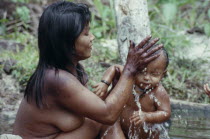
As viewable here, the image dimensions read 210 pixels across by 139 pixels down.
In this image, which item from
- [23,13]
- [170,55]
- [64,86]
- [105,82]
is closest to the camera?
[64,86]

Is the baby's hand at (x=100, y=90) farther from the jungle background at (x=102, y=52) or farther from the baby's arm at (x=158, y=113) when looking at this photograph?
the jungle background at (x=102, y=52)

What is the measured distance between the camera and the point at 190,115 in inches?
193

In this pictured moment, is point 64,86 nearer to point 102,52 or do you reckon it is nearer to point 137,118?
point 137,118

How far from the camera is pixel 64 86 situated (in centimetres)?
289

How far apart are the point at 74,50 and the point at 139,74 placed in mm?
663

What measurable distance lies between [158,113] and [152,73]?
0.37 m

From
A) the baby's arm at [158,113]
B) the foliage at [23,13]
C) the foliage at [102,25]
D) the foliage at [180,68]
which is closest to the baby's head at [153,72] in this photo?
the baby's arm at [158,113]

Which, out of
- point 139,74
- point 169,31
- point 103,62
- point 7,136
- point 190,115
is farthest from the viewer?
point 169,31

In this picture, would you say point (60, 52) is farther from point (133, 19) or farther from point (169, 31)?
point (169, 31)

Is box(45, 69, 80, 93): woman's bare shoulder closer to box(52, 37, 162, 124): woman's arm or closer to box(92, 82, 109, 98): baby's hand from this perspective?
box(52, 37, 162, 124): woman's arm

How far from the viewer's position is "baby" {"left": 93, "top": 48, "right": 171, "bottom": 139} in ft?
11.0

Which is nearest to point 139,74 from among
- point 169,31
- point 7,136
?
point 7,136

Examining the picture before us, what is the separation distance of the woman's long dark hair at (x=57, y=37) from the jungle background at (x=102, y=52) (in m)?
1.69

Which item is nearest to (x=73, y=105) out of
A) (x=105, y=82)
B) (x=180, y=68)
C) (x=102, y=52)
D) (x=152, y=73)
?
(x=105, y=82)
